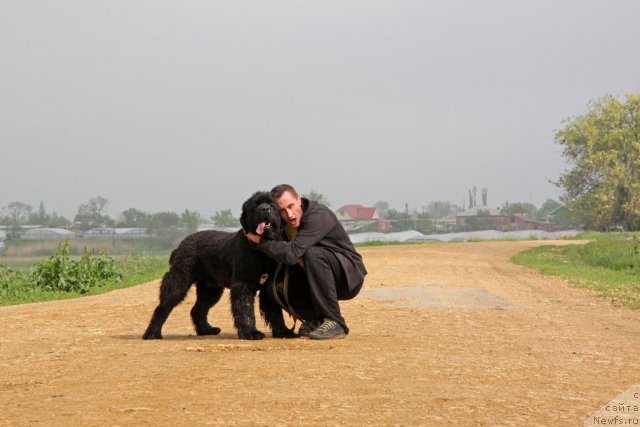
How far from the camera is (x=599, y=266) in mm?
28531

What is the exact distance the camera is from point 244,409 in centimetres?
537

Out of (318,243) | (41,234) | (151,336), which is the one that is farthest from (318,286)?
(41,234)

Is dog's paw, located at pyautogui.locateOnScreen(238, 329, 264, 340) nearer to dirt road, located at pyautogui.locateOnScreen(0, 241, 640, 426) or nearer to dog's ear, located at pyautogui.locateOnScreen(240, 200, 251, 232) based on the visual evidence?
dirt road, located at pyautogui.locateOnScreen(0, 241, 640, 426)

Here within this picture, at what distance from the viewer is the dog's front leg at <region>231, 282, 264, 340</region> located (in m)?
8.81

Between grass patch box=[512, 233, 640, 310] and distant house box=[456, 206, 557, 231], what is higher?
distant house box=[456, 206, 557, 231]

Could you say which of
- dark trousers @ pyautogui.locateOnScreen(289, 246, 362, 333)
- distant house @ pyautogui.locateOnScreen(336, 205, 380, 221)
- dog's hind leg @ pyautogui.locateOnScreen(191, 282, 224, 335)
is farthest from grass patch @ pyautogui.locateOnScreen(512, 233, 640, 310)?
distant house @ pyautogui.locateOnScreen(336, 205, 380, 221)

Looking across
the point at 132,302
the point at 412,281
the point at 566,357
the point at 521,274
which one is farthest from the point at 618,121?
the point at 566,357

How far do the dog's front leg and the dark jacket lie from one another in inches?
19.5

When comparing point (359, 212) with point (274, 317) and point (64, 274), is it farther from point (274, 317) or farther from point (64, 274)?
point (274, 317)

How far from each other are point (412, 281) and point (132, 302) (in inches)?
265

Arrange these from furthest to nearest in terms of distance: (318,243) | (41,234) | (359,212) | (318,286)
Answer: (359,212) → (41,234) → (318,243) → (318,286)

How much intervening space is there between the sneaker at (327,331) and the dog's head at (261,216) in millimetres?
941

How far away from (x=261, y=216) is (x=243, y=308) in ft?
3.06

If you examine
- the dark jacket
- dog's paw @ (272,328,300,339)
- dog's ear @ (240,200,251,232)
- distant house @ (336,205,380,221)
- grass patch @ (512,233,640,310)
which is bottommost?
grass patch @ (512,233,640,310)
